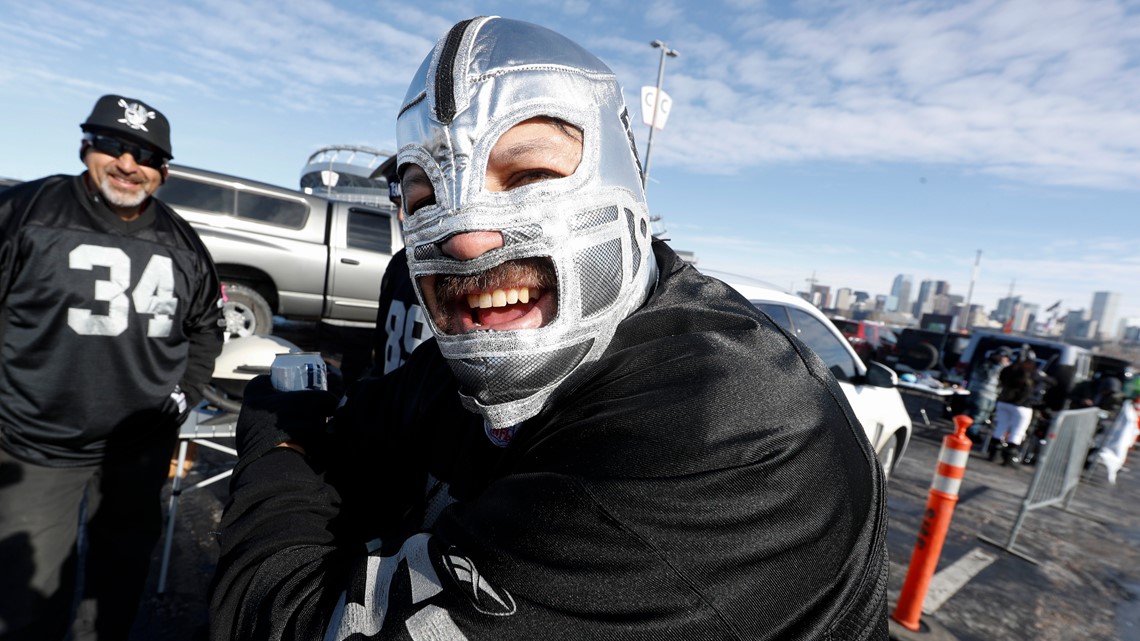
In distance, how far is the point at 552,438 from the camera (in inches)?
38.9

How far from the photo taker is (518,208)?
3.55 feet

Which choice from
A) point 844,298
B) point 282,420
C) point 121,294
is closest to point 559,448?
point 282,420

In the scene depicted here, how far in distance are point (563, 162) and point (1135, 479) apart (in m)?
13.0

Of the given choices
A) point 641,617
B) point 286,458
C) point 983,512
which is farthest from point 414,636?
point 983,512

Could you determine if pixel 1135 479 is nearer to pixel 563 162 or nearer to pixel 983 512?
pixel 983 512

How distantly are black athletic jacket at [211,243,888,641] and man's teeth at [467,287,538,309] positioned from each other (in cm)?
21

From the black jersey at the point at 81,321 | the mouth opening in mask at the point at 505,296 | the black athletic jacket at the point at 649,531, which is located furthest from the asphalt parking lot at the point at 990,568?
the mouth opening in mask at the point at 505,296

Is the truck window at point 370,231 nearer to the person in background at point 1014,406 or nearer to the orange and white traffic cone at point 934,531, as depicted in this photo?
the orange and white traffic cone at point 934,531

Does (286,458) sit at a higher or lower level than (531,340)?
lower

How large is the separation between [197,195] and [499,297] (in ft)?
29.1

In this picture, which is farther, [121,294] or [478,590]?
[121,294]

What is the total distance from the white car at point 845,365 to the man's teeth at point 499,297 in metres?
4.01

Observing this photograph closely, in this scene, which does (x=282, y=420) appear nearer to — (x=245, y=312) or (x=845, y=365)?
(x=845, y=365)

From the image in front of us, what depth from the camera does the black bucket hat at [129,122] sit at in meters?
2.76
